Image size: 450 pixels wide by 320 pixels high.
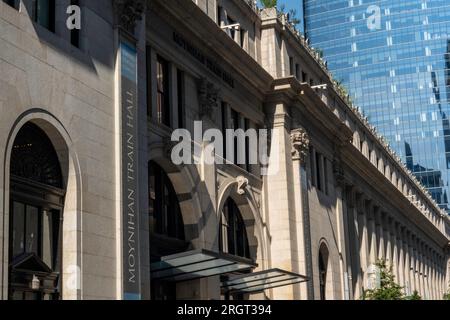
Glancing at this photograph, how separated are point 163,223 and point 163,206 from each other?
691mm

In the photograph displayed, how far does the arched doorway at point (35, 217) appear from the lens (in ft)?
71.5

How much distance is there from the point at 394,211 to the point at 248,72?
4030 centimetres

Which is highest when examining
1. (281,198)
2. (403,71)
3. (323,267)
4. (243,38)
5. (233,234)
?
(403,71)

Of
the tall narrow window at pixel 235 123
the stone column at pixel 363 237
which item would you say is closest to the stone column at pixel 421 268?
the stone column at pixel 363 237

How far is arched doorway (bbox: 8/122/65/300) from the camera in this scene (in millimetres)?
21781

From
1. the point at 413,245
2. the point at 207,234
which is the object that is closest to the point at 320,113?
the point at 207,234

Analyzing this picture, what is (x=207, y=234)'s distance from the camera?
3394cm

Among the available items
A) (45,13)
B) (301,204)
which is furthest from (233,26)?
(45,13)

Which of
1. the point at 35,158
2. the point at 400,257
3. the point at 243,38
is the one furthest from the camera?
the point at 400,257

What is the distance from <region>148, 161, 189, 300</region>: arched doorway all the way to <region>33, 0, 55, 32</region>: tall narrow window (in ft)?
29.7

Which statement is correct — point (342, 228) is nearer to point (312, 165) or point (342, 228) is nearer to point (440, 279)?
point (312, 165)

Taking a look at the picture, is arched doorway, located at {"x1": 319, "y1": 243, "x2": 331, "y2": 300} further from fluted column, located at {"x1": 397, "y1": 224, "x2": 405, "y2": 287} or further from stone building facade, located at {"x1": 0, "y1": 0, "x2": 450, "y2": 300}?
fluted column, located at {"x1": 397, "y1": 224, "x2": 405, "y2": 287}

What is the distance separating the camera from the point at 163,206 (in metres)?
32.6
